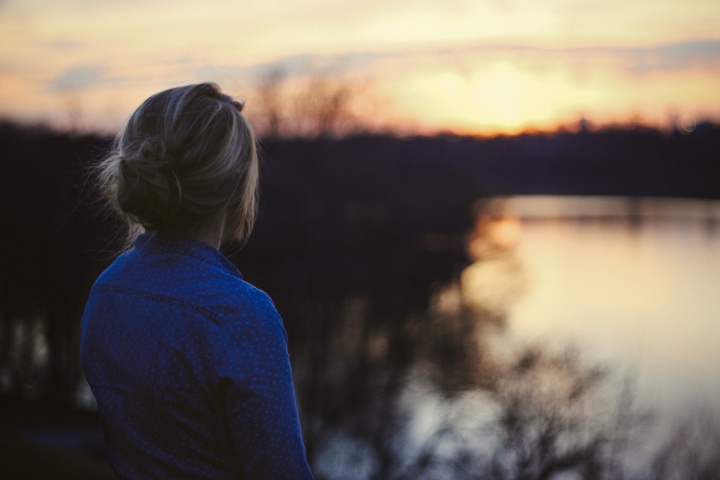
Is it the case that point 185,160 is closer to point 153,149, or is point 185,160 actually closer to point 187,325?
point 153,149

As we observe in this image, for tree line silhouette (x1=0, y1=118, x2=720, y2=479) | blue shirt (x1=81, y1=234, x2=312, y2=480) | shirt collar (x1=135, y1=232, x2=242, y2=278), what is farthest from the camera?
tree line silhouette (x1=0, y1=118, x2=720, y2=479)

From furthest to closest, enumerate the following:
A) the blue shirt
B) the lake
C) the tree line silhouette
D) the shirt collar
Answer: the lake < the tree line silhouette < the shirt collar < the blue shirt

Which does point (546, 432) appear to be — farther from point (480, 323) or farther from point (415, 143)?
point (415, 143)

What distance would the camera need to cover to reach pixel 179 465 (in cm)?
Result: 114

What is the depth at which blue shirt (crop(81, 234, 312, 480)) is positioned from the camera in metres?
1.06

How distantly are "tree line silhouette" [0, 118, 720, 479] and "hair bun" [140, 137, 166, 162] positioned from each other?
196 inches

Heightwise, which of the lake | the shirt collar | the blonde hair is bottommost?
the lake

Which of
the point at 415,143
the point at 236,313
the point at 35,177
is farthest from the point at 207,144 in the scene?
the point at 415,143

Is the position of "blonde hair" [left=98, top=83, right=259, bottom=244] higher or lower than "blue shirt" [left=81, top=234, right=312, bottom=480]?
higher

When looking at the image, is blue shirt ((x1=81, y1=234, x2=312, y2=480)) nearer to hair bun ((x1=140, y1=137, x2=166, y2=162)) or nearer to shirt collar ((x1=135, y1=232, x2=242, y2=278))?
shirt collar ((x1=135, y1=232, x2=242, y2=278))

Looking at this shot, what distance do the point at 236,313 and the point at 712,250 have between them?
3282 cm

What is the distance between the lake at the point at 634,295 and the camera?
675 inches

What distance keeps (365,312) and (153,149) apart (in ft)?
62.1

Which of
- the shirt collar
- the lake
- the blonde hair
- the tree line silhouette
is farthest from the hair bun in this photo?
the lake
